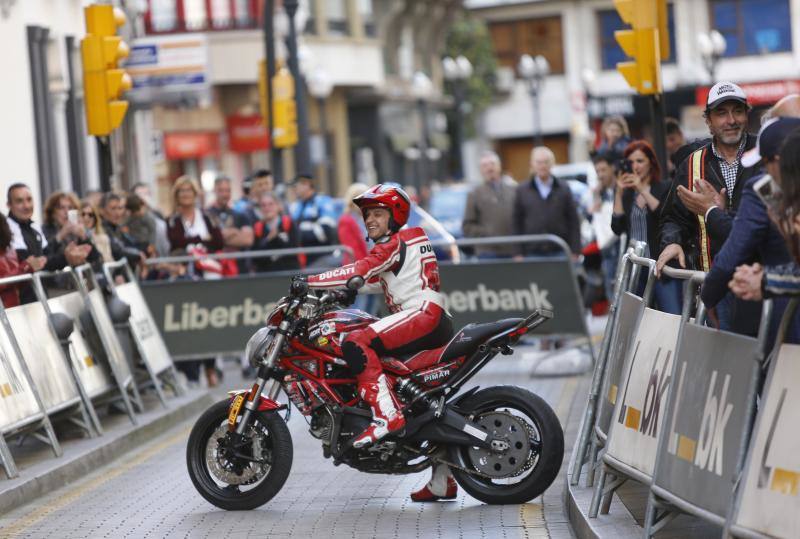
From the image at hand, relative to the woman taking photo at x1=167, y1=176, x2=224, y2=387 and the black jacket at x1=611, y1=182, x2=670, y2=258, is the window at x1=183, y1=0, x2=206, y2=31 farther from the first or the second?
the black jacket at x1=611, y1=182, x2=670, y2=258

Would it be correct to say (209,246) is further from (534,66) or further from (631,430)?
(534,66)

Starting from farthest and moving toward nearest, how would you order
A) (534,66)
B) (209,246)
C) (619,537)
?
(534,66) → (209,246) → (619,537)

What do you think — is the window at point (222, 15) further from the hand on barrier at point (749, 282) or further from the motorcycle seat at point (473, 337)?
the hand on barrier at point (749, 282)

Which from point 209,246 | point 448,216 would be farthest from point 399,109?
point 209,246

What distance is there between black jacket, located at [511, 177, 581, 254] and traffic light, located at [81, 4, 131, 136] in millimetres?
4159

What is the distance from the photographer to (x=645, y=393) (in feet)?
27.6

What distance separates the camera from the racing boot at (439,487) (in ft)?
34.9

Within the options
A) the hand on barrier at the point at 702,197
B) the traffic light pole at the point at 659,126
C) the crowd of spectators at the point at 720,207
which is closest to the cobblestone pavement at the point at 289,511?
the crowd of spectators at the point at 720,207

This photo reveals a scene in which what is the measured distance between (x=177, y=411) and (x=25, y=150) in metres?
12.1

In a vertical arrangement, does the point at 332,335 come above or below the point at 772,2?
below

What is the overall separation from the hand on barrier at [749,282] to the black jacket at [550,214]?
40.9ft

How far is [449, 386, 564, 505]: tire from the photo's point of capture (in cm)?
1013

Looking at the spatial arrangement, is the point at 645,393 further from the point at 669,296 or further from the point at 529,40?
the point at 529,40

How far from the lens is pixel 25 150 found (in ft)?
89.8
